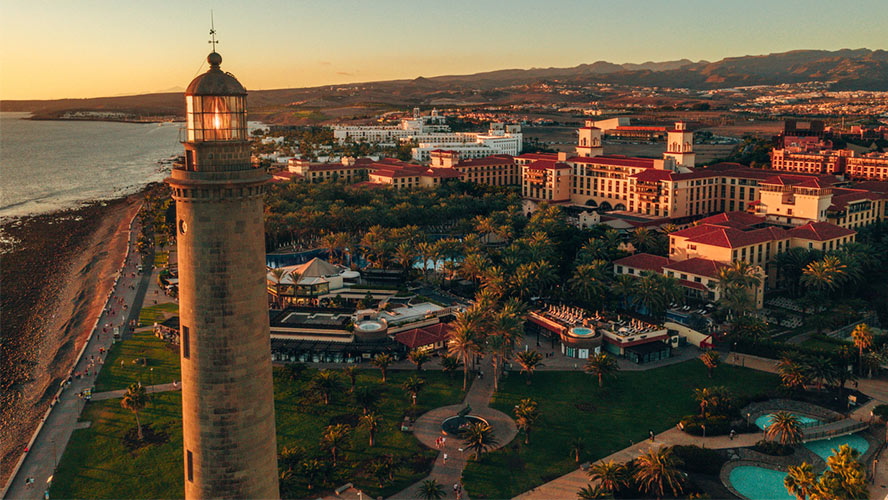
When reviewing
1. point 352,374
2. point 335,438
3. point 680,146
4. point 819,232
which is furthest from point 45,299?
point 680,146

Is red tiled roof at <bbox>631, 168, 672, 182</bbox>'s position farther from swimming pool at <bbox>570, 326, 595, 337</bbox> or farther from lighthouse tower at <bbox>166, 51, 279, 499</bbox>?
lighthouse tower at <bbox>166, 51, 279, 499</bbox>

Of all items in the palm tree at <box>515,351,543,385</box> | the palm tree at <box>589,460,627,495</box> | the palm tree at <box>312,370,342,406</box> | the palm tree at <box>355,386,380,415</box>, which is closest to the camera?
the palm tree at <box>589,460,627,495</box>

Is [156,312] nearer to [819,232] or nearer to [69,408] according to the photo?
[69,408]

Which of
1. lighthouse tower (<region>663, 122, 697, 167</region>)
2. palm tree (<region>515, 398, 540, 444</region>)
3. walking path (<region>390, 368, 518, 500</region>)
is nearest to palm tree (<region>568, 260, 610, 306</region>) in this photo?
walking path (<region>390, 368, 518, 500</region>)

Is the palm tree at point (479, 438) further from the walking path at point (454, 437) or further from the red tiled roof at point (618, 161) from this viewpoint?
the red tiled roof at point (618, 161)

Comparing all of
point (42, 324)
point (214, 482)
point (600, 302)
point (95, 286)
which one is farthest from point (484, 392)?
point (95, 286)

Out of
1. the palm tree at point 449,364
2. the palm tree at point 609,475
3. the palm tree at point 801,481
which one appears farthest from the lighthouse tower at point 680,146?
the palm tree at point 801,481
